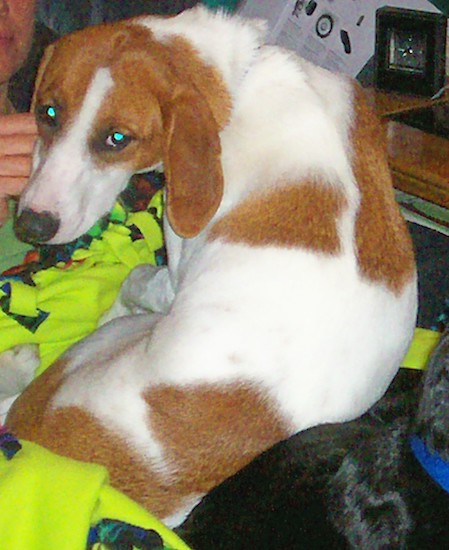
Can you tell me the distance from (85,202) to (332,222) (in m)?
0.50

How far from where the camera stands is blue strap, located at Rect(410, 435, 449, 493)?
106 cm

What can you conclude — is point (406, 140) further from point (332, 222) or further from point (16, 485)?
point (16, 485)

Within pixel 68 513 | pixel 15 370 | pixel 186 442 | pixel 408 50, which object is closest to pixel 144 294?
pixel 15 370

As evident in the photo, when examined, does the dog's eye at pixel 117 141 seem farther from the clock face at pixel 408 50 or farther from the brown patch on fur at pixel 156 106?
the clock face at pixel 408 50

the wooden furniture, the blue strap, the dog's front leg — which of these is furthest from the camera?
the wooden furniture

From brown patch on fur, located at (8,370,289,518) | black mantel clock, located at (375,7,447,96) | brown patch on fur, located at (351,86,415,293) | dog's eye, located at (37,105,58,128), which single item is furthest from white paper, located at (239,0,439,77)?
brown patch on fur, located at (8,370,289,518)

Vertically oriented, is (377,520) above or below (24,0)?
below

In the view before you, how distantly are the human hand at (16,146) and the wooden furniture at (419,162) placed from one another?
3.08ft

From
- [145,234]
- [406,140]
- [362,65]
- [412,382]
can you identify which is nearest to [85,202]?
[145,234]

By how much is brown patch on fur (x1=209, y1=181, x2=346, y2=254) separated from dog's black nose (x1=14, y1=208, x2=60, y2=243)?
1.08 ft

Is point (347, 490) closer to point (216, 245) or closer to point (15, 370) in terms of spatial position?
point (216, 245)

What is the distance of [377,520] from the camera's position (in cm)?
114

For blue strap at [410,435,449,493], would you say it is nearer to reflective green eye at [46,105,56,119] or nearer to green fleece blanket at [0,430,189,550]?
green fleece blanket at [0,430,189,550]

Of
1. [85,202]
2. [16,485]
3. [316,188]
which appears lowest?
[16,485]
